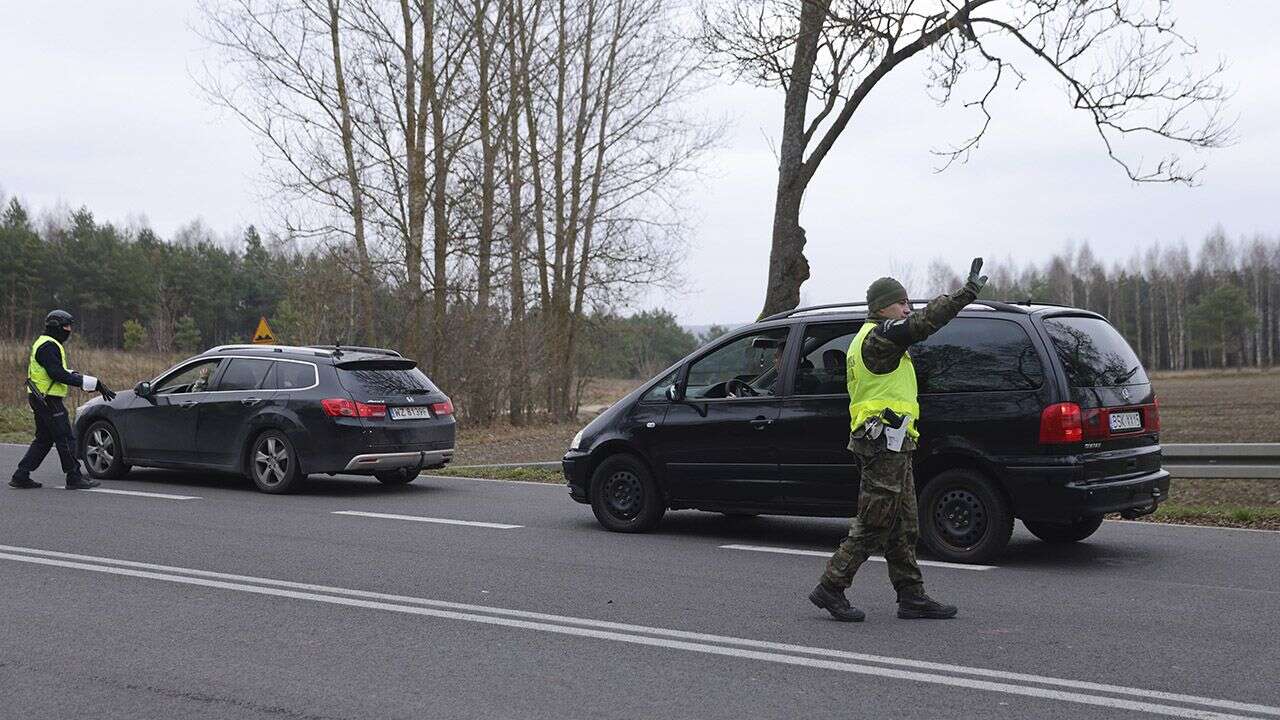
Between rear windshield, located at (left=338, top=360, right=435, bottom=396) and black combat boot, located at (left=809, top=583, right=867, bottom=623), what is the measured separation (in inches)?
301

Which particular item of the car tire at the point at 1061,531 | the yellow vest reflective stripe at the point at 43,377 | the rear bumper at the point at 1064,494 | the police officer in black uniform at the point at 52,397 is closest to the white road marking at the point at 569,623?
the rear bumper at the point at 1064,494

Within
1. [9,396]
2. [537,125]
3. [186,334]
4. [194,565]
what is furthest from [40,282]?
[194,565]

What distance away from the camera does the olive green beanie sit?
6641 millimetres

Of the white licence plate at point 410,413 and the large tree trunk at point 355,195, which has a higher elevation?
the large tree trunk at point 355,195

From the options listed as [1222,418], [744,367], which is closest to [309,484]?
[744,367]

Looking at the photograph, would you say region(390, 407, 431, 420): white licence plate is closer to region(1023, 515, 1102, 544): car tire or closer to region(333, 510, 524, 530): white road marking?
region(333, 510, 524, 530): white road marking

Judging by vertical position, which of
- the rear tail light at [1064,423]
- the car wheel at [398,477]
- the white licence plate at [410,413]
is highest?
the white licence plate at [410,413]

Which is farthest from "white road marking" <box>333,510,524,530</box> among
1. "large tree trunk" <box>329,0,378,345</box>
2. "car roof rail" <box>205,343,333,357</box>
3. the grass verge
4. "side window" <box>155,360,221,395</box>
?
"large tree trunk" <box>329,0,378,345</box>

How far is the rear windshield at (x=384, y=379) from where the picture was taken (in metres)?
13.2

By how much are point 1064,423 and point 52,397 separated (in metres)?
10.6

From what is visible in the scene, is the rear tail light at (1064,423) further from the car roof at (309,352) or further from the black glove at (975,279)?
the car roof at (309,352)

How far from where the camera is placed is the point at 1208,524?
415 inches

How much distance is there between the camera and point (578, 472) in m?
10.4

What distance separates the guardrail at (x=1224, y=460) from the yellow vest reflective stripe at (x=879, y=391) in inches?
268
